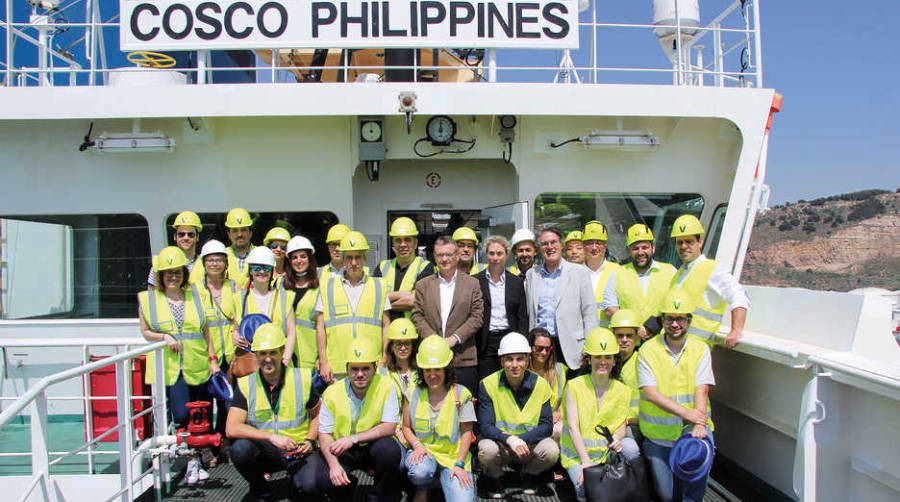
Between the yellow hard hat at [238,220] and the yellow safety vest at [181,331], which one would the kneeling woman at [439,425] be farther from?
the yellow hard hat at [238,220]

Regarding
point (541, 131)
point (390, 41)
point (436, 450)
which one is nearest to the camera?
point (436, 450)

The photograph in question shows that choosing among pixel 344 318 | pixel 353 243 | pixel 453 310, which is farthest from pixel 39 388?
pixel 453 310

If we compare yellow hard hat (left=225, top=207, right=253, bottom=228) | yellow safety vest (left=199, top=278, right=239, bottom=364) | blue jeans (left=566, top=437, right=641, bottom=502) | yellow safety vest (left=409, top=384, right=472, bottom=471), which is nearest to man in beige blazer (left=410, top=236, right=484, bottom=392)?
yellow safety vest (left=409, top=384, right=472, bottom=471)

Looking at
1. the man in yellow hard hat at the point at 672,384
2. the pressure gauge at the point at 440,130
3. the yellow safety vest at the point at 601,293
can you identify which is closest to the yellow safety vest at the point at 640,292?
the yellow safety vest at the point at 601,293

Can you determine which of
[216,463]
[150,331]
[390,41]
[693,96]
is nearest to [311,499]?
[216,463]

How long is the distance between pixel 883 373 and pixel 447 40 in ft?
12.5

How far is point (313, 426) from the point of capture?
3572 millimetres

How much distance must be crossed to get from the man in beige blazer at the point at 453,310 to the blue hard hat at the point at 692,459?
127 centimetres

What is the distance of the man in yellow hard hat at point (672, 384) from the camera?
3381 millimetres

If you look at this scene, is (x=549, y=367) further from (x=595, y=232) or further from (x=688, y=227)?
(x=688, y=227)

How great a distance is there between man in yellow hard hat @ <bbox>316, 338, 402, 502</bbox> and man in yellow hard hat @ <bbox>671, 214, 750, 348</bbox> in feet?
6.27

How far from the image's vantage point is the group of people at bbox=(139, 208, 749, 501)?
3428 millimetres

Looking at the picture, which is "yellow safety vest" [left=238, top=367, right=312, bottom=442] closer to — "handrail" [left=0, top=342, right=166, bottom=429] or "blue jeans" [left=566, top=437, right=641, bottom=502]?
"handrail" [left=0, top=342, right=166, bottom=429]

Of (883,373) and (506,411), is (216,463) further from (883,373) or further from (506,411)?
(883,373)
